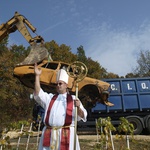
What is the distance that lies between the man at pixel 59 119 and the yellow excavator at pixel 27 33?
4781 mm

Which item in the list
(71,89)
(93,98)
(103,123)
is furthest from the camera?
(93,98)

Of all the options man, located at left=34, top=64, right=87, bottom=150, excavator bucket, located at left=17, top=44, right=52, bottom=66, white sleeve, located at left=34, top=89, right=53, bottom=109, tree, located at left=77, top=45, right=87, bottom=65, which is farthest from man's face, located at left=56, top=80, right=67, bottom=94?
tree, located at left=77, top=45, right=87, bottom=65

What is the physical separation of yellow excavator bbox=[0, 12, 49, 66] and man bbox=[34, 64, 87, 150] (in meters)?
4.78

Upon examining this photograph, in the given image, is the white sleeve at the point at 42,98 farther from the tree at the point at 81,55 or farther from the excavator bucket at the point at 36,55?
the tree at the point at 81,55

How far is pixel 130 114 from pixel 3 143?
8032 millimetres

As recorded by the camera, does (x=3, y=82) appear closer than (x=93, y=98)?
No

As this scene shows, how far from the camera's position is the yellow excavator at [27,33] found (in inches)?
301

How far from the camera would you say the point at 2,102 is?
21422 mm

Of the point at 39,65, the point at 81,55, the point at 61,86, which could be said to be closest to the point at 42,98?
the point at 61,86

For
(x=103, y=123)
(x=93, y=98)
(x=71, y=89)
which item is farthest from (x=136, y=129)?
(x=103, y=123)

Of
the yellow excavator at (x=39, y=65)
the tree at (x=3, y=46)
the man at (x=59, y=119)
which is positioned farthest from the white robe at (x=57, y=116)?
the tree at (x=3, y=46)

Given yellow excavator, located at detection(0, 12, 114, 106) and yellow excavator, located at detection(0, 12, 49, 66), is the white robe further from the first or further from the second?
yellow excavator, located at detection(0, 12, 49, 66)

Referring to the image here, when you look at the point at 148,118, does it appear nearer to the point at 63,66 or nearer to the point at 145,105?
the point at 145,105

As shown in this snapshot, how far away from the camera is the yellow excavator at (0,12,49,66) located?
25.1ft
